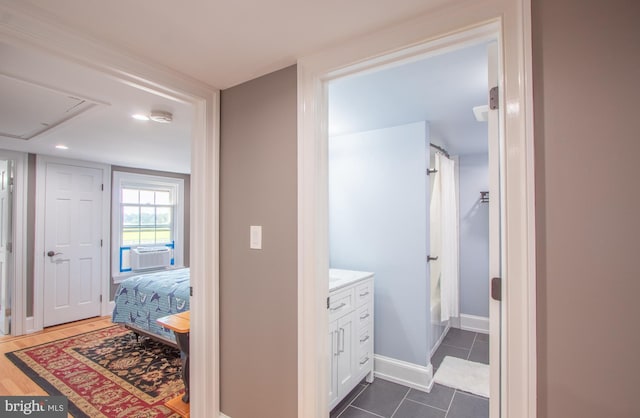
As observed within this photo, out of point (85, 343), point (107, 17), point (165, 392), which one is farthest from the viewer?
point (85, 343)

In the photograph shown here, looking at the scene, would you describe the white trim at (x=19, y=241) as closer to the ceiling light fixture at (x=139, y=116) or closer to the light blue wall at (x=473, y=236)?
the ceiling light fixture at (x=139, y=116)

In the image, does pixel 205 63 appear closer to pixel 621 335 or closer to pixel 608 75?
pixel 608 75

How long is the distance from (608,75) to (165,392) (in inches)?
127

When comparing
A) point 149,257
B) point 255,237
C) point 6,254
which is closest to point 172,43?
point 255,237

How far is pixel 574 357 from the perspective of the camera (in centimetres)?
92

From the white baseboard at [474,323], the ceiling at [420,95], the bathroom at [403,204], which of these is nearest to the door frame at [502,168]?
the ceiling at [420,95]

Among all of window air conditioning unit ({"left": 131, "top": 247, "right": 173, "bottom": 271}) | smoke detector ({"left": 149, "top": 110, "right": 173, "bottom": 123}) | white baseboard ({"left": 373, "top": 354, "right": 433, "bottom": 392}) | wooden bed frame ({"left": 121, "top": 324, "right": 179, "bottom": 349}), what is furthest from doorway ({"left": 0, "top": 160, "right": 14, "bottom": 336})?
white baseboard ({"left": 373, "top": 354, "right": 433, "bottom": 392})

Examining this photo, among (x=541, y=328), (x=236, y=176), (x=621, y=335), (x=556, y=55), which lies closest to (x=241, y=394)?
(x=236, y=176)

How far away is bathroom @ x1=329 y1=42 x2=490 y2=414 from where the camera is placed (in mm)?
2113

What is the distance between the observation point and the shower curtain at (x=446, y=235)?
2959 millimetres

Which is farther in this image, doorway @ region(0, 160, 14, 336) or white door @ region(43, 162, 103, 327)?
white door @ region(43, 162, 103, 327)

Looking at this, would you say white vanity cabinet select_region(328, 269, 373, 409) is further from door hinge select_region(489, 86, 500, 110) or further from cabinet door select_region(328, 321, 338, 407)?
door hinge select_region(489, 86, 500, 110)

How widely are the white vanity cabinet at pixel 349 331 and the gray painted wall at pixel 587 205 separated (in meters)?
1.29

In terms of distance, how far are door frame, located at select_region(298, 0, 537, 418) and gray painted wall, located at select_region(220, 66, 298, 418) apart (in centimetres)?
8
